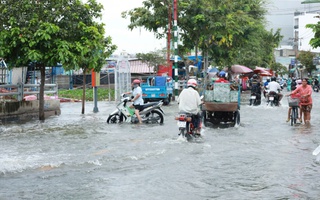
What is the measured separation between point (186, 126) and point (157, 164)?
332cm

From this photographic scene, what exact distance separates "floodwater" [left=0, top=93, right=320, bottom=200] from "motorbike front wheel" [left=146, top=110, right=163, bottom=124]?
4.20 feet

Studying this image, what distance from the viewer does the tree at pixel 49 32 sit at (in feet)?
56.4

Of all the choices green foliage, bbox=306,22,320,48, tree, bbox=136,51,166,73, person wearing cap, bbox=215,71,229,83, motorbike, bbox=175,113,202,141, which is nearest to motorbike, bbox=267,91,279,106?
green foliage, bbox=306,22,320,48

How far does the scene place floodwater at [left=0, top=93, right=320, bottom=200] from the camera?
301 inches

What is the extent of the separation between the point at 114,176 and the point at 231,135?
6.50 m

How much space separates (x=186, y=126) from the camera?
13.1 meters

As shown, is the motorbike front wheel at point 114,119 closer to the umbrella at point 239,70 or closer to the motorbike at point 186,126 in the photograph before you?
the motorbike at point 186,126

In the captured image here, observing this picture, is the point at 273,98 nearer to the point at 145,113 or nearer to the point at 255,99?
the point at 255,99

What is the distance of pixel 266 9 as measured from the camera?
164 ft

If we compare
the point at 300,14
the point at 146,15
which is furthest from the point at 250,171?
the point at 300,14

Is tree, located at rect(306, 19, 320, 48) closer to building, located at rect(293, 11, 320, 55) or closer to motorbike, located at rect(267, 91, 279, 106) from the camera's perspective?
motorbike, located at rect(267, 91, 279, 106)

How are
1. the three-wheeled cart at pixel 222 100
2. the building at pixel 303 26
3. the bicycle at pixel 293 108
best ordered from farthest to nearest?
the building at pixel 303 26 → the bicycle at pixel 293 108 → the three-wheeled cart at pixel 222 100

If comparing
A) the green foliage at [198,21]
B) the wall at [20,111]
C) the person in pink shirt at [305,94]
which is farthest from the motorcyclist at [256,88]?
the wall at [20,111]

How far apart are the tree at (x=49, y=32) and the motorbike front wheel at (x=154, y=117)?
2.94 metres
